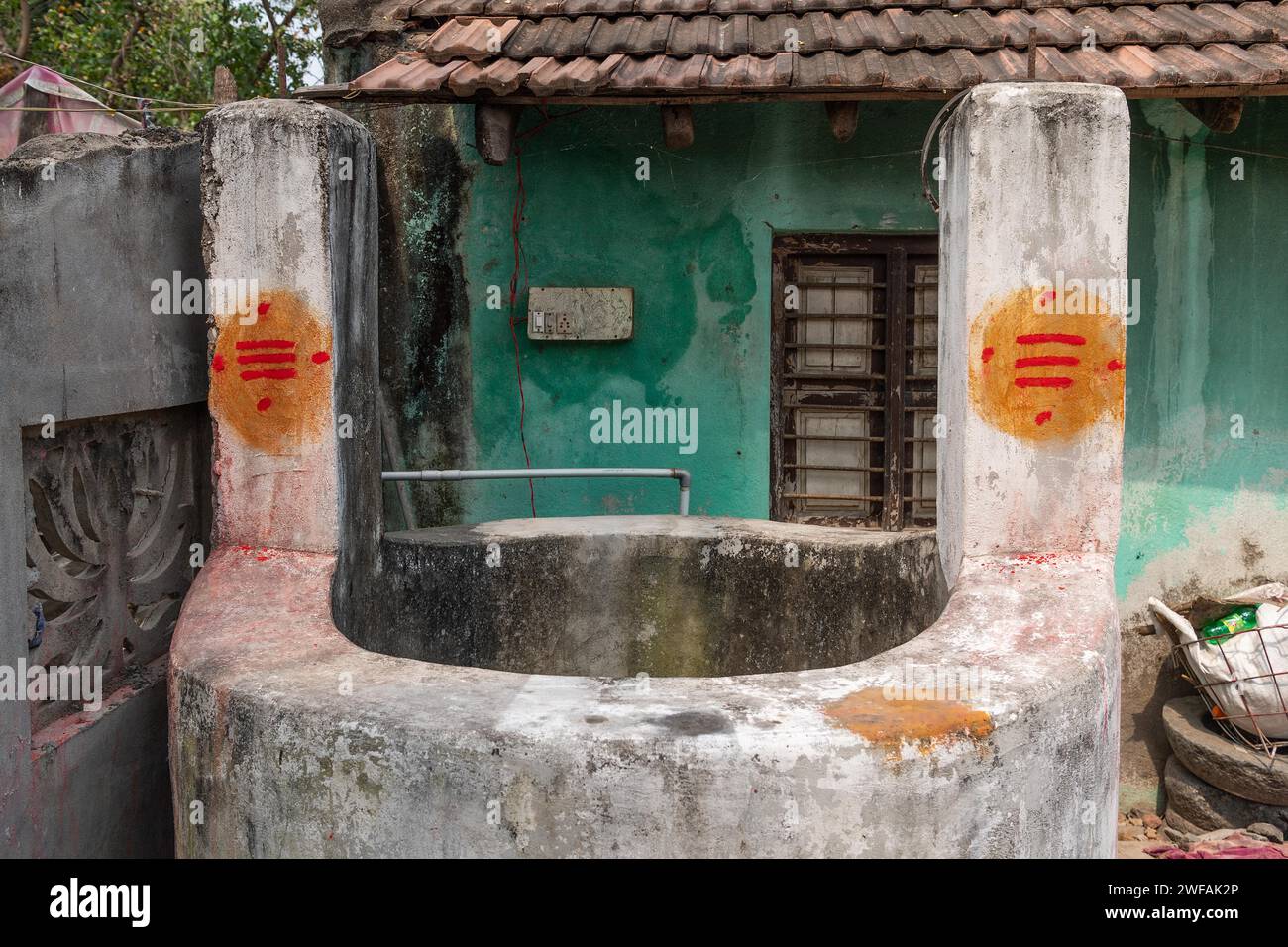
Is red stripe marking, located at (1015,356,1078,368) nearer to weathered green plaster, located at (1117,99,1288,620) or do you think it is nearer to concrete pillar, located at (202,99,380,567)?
concrete pillar, located at (202,99,380,567)

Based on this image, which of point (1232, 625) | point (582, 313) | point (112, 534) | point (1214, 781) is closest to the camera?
point (112, 534)

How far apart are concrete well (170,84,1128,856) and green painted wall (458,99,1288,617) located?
1661 mm

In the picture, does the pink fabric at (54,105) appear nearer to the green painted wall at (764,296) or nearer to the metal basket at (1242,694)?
the green painted wall at (764,296)

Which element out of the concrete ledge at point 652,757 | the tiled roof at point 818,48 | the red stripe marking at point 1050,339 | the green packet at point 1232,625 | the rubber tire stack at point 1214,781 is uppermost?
the tiled roof at point 818,48

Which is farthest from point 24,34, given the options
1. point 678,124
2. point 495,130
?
point 678,124

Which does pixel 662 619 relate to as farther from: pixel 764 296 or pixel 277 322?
pixel 764 296

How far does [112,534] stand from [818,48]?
340 centimetres

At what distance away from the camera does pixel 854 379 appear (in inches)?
238

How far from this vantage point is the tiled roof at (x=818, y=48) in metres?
4.91

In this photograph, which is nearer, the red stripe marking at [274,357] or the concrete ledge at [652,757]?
the concrete ledge at [652,757]

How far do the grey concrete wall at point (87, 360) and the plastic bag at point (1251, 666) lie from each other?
4260 mm

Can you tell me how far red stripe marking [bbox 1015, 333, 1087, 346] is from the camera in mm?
3238

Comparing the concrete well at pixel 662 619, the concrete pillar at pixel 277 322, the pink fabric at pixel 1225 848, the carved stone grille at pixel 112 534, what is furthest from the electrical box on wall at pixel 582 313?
the pink fabric at pixel 1225 848

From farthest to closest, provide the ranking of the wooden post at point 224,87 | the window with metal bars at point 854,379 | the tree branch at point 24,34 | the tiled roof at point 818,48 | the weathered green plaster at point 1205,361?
1. the tree branch at point 24,34
2. the window with metal bars at point 854,379
3. the weathered green plaster at point 1205,361
4. the tiled roof at point 818,48
5. the wooden post at point 224,87
